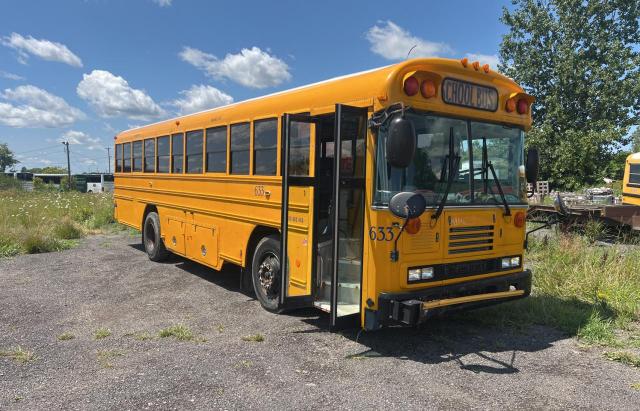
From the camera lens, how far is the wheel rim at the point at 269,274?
5.75m

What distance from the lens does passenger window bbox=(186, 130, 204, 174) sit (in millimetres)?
7438

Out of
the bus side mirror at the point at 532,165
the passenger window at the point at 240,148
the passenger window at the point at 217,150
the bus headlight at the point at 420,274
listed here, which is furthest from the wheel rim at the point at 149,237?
the bus side mirror at the point at 532,165

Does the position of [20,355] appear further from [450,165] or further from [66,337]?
[450,165]

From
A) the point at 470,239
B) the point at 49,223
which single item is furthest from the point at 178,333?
the point at 49,223

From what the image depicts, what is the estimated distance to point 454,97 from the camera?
464 centimetres

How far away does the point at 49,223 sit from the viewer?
12.7 meters

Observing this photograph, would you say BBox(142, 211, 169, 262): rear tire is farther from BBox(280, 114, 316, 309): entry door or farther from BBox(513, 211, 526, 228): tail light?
BBox(513, 211, 526, 228): tail light

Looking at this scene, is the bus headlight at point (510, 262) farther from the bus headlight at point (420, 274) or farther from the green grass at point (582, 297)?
the bus headlight at point (420, 274)

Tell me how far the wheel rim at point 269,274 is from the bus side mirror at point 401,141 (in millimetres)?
2333

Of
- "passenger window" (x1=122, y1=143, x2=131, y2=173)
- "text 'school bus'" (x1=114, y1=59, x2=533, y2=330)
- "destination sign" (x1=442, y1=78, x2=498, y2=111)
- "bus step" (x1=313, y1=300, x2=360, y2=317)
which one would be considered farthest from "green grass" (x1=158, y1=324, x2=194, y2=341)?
"passenger window" (x1=122, y1=143, x2=131, y2=173)

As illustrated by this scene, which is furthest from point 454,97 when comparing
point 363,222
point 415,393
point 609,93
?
point 609,93

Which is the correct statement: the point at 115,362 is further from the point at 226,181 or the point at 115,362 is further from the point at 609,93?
the point at 609,93

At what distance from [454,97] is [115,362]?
13.2 ft

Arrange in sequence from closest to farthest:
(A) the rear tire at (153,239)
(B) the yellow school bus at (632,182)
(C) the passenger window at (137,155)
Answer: (A) the rear tire at (153,239) → (C) the passenger window at (137,155) → (B) the yellow school bus at (632,182)
